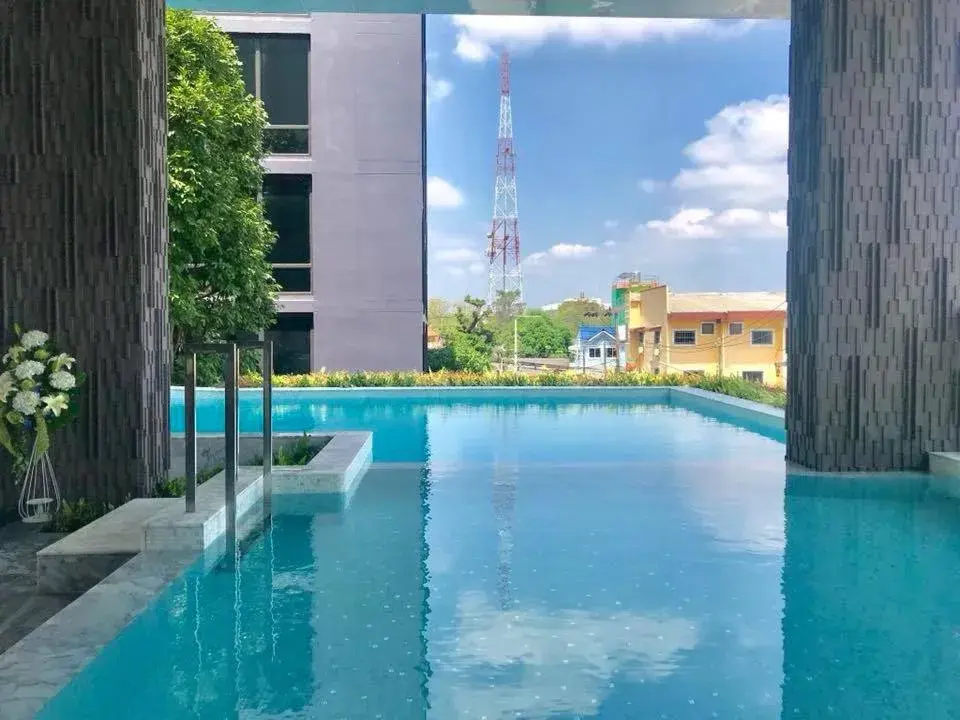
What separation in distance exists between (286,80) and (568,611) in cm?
1641

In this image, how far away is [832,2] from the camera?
277 inches

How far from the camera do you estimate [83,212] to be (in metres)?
5.80

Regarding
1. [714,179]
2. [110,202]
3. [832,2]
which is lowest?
[110,202]

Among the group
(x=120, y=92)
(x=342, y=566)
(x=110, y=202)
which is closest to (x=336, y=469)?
(x=342, y=566)

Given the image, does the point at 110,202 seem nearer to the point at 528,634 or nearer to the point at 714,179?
the point at 528,634

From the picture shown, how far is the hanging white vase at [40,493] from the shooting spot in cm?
563

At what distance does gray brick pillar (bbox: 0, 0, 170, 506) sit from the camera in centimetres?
577

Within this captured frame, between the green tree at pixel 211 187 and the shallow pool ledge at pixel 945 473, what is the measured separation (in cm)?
863

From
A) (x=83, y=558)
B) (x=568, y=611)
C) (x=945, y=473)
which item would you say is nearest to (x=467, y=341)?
(x=945, y=473)

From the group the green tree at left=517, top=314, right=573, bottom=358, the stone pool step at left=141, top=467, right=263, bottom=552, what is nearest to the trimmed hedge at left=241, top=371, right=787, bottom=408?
the stone pool step at left=141, top=467, right=263, bottom=552

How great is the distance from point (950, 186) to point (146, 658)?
Result: 6.93 metres

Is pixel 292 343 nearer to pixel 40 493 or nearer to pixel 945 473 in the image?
pixel 40 493

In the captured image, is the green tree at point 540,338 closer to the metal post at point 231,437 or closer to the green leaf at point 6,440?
the green leaf at point 6,440

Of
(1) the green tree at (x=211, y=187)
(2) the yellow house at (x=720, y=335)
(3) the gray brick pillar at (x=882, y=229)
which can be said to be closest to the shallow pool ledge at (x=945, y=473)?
(3) the gray brick pillar at (x=882, y=229)
